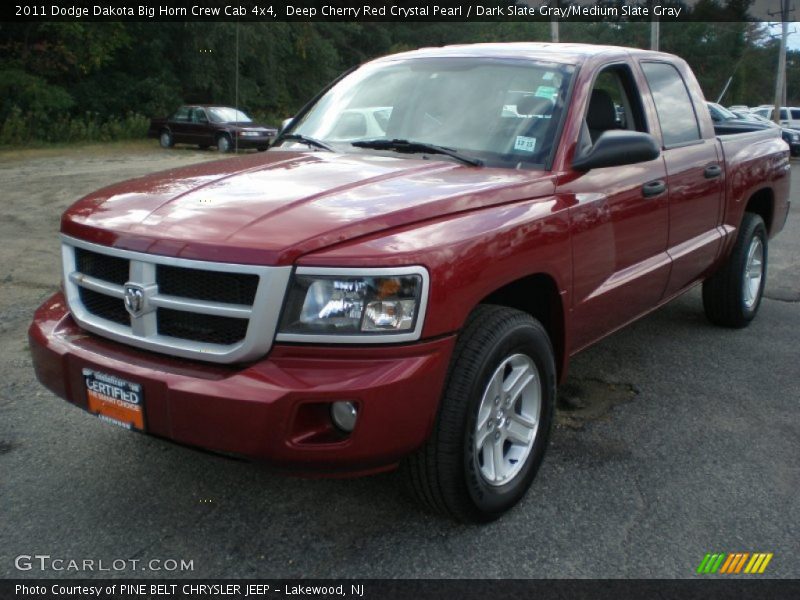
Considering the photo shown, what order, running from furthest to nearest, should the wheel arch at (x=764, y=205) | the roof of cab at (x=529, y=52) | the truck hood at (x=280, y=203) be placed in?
the wheel arch at (x=764, y=205)
the roof of cab at (x=529, y=52)
the truck hood at (x=280, y=203)

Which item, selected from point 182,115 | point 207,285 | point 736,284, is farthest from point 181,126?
point 207,285

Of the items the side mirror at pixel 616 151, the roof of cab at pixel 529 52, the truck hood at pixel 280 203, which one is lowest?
the truck hood at pixel 280 203

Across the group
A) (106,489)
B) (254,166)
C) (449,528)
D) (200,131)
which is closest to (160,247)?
(254,166)

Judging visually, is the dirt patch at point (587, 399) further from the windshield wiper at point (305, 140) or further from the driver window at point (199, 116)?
the driver window at point (199, 116)

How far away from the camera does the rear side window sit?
454 cm

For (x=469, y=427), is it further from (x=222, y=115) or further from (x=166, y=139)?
(x=166, y=139)

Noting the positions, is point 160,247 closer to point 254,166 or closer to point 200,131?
point 254,166

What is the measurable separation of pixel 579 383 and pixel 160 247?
2718 millimetres

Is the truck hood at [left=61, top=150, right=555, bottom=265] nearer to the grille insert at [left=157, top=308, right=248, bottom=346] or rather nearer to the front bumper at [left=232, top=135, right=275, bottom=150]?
the grille insert at [left=157, top=308, right=248, bottom=346]

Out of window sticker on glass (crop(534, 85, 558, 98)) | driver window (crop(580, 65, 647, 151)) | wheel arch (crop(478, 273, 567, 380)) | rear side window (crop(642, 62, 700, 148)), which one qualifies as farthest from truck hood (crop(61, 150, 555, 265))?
rear side window (crop(642, 62, 700, 148))

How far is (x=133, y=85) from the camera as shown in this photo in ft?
116

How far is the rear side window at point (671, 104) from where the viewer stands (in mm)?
4543

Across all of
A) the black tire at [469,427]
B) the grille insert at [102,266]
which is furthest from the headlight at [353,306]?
the grille insert at [102,266]

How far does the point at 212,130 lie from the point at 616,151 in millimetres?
23274
